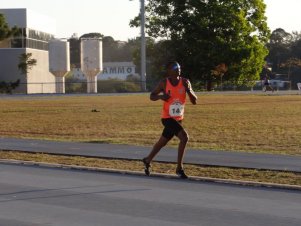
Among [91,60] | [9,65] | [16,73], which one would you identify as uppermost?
[91,60]

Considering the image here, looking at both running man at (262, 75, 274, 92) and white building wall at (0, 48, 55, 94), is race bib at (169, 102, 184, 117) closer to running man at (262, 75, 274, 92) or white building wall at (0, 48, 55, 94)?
running man at (262, 75, 274, 92)

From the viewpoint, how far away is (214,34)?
6919 cm

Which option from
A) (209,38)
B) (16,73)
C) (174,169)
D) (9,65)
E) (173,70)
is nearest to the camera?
(173,70)

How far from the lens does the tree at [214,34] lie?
68.3m

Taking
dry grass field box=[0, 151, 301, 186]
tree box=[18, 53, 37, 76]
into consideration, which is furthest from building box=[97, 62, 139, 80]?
dry grass field box=[0, 151, 301, 186]

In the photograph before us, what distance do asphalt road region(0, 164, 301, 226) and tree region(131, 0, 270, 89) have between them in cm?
A: 5704

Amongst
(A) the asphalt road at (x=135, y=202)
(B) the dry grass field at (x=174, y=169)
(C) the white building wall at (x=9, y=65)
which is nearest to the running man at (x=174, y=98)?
(A) the asphalt road at (x=135, y=202)

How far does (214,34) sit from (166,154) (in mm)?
54608

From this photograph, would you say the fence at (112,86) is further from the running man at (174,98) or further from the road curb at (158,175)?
the running man at (174,98)

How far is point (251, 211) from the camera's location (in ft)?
28.7

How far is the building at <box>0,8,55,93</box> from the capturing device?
79750 mm

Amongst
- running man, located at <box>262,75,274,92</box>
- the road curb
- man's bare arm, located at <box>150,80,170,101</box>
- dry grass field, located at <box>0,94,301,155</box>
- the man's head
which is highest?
the man's head

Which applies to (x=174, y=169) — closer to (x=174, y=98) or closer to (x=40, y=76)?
(x=174, y=98)

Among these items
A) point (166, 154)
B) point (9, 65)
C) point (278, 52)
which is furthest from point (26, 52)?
point (166, 154)
